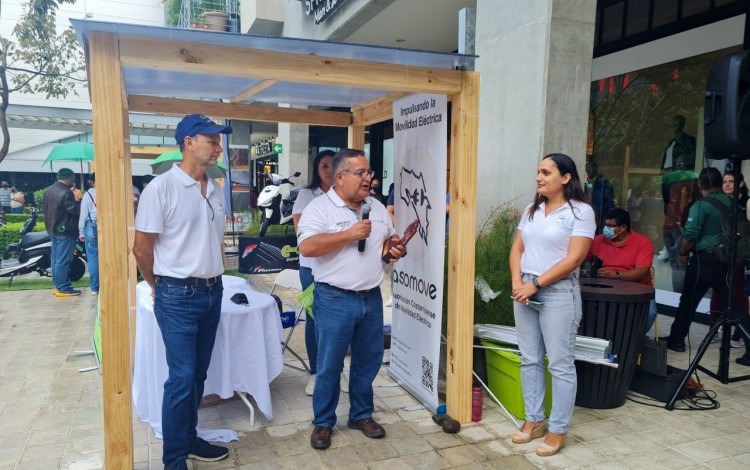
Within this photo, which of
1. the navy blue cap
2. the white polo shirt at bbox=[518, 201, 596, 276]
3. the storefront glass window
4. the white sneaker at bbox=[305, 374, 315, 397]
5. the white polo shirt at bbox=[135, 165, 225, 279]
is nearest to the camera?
the white polo shirt at bbox=[135, 165, 225, 279]

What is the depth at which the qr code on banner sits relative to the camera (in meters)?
3.85

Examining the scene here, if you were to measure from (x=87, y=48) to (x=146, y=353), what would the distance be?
1.87 meters

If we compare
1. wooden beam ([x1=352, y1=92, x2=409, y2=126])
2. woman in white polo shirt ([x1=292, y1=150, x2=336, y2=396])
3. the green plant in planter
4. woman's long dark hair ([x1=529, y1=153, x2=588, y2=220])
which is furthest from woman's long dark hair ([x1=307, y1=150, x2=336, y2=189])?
woman's long dark hair ([x1=529, y1=153, x2=588, y2=220])

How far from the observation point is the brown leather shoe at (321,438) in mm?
3305

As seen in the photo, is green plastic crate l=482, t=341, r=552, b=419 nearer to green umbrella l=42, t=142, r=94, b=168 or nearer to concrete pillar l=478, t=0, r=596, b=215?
concrete pillar l=478, t=0, r=596, b=215

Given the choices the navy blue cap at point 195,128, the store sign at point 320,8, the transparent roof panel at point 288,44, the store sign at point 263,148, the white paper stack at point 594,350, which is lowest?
the white paper stack at point 594,350

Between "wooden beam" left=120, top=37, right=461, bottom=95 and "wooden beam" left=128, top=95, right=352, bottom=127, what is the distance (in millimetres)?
1593

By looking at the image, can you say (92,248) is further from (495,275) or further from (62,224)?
(495,275)

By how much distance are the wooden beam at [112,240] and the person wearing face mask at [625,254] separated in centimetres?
377

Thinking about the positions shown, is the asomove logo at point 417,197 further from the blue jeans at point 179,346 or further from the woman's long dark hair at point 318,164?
the blue jeans at point 179,346

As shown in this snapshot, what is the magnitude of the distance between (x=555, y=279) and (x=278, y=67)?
2.02 m

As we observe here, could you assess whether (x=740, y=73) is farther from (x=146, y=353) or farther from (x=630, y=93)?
(x=146, y=353)

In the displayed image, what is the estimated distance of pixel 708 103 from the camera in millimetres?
3982

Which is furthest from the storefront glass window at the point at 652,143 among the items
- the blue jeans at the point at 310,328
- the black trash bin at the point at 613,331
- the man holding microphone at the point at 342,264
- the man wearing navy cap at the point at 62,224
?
the man wearing navy cap at the point at 62,224
